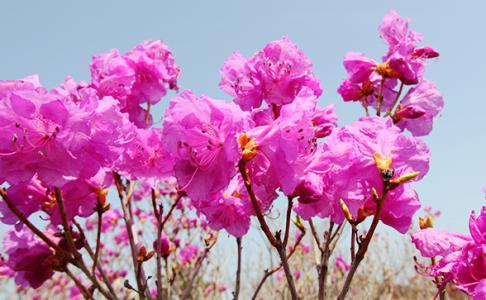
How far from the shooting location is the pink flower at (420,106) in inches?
84.2

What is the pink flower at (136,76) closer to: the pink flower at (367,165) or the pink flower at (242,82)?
the pink flower at (242,82)

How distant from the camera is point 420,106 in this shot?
214 cm

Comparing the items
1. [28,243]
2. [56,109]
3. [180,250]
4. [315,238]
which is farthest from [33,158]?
[180,250]

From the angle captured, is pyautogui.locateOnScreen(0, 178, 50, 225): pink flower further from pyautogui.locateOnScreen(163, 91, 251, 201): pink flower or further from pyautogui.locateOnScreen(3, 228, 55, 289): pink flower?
pyautogui.locateOnScreen(163, 91, 251, 201): pink flower

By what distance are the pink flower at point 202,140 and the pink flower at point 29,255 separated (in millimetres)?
790

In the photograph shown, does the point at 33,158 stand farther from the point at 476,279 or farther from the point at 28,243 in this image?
the point at 476,279

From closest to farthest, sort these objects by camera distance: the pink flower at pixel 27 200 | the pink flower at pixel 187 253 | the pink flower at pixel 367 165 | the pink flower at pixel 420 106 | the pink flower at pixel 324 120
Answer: the pink flower at pixel 367 165 → the pink flower at pixel 27 200 → the pink flower at pixel 324 120 → the pink flower at pixel 420 106 → the pink flower at pixel 187 253

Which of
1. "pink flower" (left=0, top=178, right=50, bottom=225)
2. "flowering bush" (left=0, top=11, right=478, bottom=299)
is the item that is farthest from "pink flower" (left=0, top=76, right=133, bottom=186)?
"pink flower" (left=0, top=178, right=50, bottom=225)

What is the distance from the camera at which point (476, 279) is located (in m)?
1.19

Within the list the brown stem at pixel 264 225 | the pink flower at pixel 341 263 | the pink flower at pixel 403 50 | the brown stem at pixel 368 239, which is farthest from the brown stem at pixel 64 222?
the pink flower at pixel 341 263

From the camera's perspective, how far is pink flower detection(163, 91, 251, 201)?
3.95ft

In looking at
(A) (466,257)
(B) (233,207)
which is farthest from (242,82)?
(A) (466,257)

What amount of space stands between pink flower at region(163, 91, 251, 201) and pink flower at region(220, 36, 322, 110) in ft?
1.78

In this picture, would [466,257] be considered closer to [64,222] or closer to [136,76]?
[64,222]
